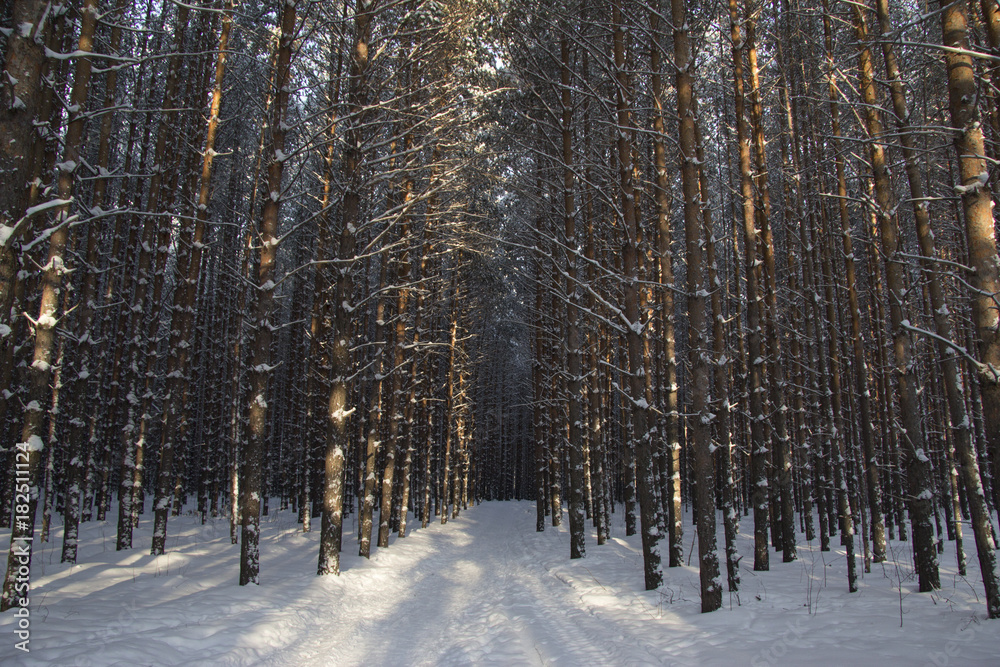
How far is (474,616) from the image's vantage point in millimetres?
7574

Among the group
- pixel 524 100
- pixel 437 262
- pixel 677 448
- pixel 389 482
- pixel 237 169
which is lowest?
pixel 389 482

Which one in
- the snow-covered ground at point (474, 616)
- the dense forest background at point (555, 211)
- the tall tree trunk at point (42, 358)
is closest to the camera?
the snow-covered ground at point (474, 616)

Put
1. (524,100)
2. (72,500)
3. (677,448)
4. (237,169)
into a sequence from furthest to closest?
1. (237,169)
2. (524,100)
3. (677,448)
4. (72,500)

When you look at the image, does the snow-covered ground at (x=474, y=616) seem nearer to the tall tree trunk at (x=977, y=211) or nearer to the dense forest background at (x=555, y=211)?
the dense forest background at (x=555, y=211)

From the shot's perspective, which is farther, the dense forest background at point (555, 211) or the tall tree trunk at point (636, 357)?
the tall tree trunk at point (636, 357)

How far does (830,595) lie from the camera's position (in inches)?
291

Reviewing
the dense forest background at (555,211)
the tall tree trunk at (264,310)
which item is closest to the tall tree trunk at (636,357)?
the dense forest background at (555,211)

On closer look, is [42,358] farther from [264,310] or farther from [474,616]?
[474,616]

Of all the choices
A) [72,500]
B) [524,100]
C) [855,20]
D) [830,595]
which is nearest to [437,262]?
[524,100]

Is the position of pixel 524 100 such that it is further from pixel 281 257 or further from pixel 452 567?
pixel 281 257

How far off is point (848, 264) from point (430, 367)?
1482 centimetres

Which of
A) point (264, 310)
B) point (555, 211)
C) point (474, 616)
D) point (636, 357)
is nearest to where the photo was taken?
point (474, 616)

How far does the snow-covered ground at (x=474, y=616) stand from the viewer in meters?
4.93

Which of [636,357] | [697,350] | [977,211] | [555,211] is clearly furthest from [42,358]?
[977,211]
